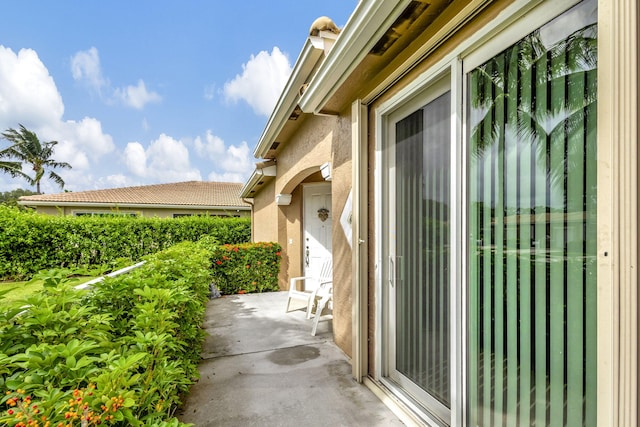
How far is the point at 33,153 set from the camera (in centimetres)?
3112

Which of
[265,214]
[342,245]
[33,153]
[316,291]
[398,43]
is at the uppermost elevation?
[33,153]

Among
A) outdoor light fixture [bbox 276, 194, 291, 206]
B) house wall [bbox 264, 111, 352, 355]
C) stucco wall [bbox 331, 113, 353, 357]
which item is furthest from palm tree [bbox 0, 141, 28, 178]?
stucco wall [bbox 331, 113, 353, 357]

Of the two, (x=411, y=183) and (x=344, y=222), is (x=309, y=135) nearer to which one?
(x=344, y=222)

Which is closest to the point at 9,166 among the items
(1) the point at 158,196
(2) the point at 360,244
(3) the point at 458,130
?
(1) the point at 158,196

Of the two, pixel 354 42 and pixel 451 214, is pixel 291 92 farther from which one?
pixel 451 214

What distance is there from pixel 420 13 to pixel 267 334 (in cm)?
460

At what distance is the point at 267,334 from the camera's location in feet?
16.4

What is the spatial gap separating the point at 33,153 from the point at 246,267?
3569 centimetres

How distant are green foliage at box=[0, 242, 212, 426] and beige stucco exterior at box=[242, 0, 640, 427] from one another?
67.8 inches

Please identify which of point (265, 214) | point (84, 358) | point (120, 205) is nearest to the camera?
point (84, 358)

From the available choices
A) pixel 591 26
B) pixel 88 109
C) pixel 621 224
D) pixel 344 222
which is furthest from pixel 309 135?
pixel 88 109

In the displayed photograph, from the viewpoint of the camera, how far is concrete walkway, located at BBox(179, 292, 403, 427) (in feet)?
8.98

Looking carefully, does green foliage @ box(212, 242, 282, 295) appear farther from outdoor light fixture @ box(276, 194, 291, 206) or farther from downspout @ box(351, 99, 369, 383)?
downspout @ box(351, 99, 369, 383)

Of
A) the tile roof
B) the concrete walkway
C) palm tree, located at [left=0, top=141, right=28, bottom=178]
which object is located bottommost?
the concrete walkway
